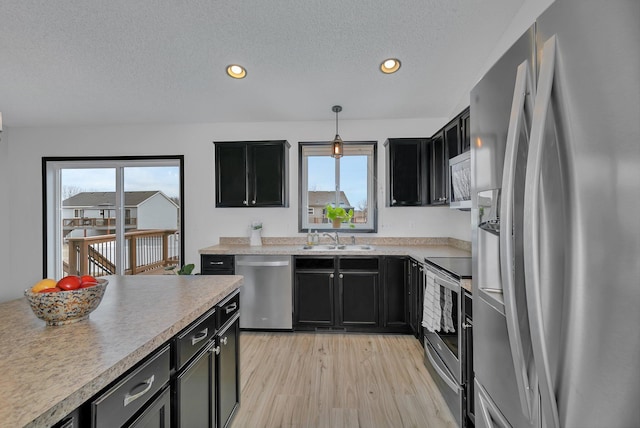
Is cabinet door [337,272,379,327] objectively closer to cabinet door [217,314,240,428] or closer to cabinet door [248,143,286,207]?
cabinet door [248,143,286,207]

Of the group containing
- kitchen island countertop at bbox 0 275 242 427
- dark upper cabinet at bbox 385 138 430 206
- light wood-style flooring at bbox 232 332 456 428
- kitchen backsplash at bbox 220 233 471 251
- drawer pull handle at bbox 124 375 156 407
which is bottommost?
light wood-style flooring at bbox 232 332 456 428

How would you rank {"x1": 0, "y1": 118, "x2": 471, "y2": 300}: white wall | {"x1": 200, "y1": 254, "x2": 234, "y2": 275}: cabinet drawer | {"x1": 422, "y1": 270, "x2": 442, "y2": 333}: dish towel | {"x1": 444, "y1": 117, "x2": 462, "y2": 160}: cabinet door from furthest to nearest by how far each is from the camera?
{"x1": 0, "y1": 118, "x2": 471, "y2": 300}: white wall → {"x1": 200, "y1": 254, "x2": 234, "y2": 275}: cabinet drawer → {"x1": 444, "y1": 117, "x2": 462, "y2": 160}: cabinet door → {"x1": 422, "y1": 270, "x2": 442, "y2": 333}: dish towel

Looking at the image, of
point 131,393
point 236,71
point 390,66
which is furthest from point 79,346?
point 390,66

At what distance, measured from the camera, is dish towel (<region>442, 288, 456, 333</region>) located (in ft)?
6.72

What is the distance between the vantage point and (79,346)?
0.96 meters

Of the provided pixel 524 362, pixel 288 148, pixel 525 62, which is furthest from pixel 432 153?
pixel 524 362

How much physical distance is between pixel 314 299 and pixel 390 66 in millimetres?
2627

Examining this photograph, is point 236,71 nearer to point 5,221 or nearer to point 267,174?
point 267,174

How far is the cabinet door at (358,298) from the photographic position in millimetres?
3379

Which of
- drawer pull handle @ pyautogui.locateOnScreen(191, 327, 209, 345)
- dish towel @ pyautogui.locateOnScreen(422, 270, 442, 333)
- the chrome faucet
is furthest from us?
the chrome faucet

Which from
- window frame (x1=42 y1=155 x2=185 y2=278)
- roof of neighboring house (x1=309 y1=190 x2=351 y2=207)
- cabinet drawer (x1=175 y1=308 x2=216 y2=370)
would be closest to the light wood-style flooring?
cabinet drawer (x1=175 y1=308 x2=216 y2=370)

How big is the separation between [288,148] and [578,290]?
3679mm

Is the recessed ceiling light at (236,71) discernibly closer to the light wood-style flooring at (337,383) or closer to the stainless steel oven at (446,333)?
the stainless steel oven at (446,333)

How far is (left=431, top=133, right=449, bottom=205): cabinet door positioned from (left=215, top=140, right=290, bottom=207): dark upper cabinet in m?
1.79
